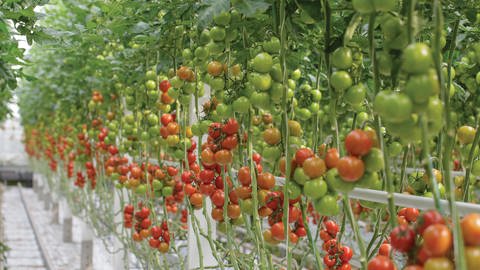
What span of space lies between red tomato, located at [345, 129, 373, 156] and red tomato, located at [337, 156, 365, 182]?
11mm

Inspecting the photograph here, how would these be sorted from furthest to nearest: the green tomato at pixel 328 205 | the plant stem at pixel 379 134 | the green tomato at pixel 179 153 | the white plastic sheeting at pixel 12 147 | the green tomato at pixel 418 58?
1. the white plastic sheeting at pixel 12 147
2. the green tomato at pixel 179 153
3. the green tomato at pixel 328 205
4. the plant stem at pixel 379 134
5. the green tomato at pixel 418 58

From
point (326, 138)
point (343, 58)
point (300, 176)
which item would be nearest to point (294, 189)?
point (300, 176)

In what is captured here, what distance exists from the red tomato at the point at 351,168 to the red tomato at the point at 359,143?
11 mm

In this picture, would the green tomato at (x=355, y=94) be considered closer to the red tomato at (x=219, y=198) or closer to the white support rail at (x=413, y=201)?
the white support rail at (x=413, y=201)

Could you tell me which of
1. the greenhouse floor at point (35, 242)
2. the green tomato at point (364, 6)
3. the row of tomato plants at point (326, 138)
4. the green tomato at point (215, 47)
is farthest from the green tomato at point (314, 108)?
the greenhouse floor at point (35, 242)

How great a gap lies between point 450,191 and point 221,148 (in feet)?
2.14

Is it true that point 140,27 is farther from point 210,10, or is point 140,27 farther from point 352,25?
point 352,25

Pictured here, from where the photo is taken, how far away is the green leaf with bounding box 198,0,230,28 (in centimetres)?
88

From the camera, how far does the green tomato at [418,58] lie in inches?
22.1

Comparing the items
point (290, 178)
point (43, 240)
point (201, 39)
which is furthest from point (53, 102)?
point (290, 178)

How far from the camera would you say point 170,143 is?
63.1 inches

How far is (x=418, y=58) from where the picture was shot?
1.85 ft

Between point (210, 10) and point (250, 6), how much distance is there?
0.23 feet

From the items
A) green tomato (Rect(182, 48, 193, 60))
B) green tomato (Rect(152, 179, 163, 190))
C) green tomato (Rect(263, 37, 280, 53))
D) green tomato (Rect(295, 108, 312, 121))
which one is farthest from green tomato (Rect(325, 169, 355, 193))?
green tomato (Rect(152, 179, 163, 190))
